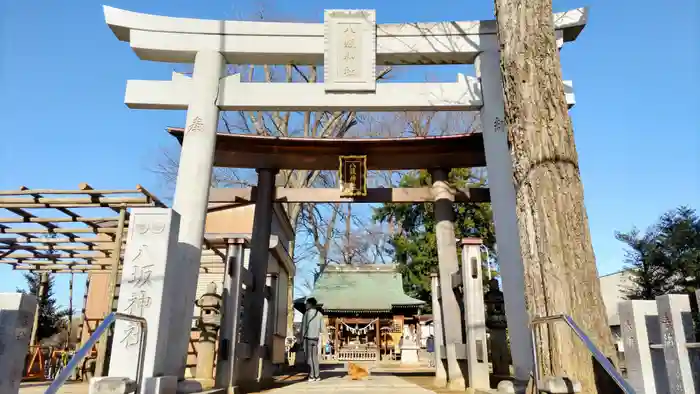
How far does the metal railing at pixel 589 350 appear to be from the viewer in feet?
9.49

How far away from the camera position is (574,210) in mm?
4180

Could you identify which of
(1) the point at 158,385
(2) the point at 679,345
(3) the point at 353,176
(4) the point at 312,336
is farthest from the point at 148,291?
(4) the point at 312,336

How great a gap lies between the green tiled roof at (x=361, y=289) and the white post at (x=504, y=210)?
15954 millimetres

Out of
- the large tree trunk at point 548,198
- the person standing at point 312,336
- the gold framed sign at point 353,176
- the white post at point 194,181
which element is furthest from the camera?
the person standing at point 312,336

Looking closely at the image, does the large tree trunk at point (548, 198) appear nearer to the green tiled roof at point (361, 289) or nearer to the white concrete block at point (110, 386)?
the white concrete block at point (110, 386)

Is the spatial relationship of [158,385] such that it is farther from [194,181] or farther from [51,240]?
[51,240]

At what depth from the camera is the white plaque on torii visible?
6945mm

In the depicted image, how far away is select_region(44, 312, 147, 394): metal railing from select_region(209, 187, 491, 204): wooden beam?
465 centimetres

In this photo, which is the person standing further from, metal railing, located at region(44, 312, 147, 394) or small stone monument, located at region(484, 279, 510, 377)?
metal railing, located at region(44, 312, 147, 394)

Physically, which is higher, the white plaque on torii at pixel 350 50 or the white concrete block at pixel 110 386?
the white plaque on torii at pixel 350 50

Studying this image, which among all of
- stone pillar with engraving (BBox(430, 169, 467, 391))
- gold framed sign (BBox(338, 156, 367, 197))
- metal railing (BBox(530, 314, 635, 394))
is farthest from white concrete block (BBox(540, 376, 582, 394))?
gold framed sign (BBox(338, 156, 367, 197))

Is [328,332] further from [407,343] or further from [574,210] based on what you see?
[574,210]

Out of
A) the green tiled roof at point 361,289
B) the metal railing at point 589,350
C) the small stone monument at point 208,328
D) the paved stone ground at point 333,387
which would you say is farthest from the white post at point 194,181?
the green tiled roof at point 361,289

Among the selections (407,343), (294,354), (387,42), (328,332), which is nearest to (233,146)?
(387,42)
